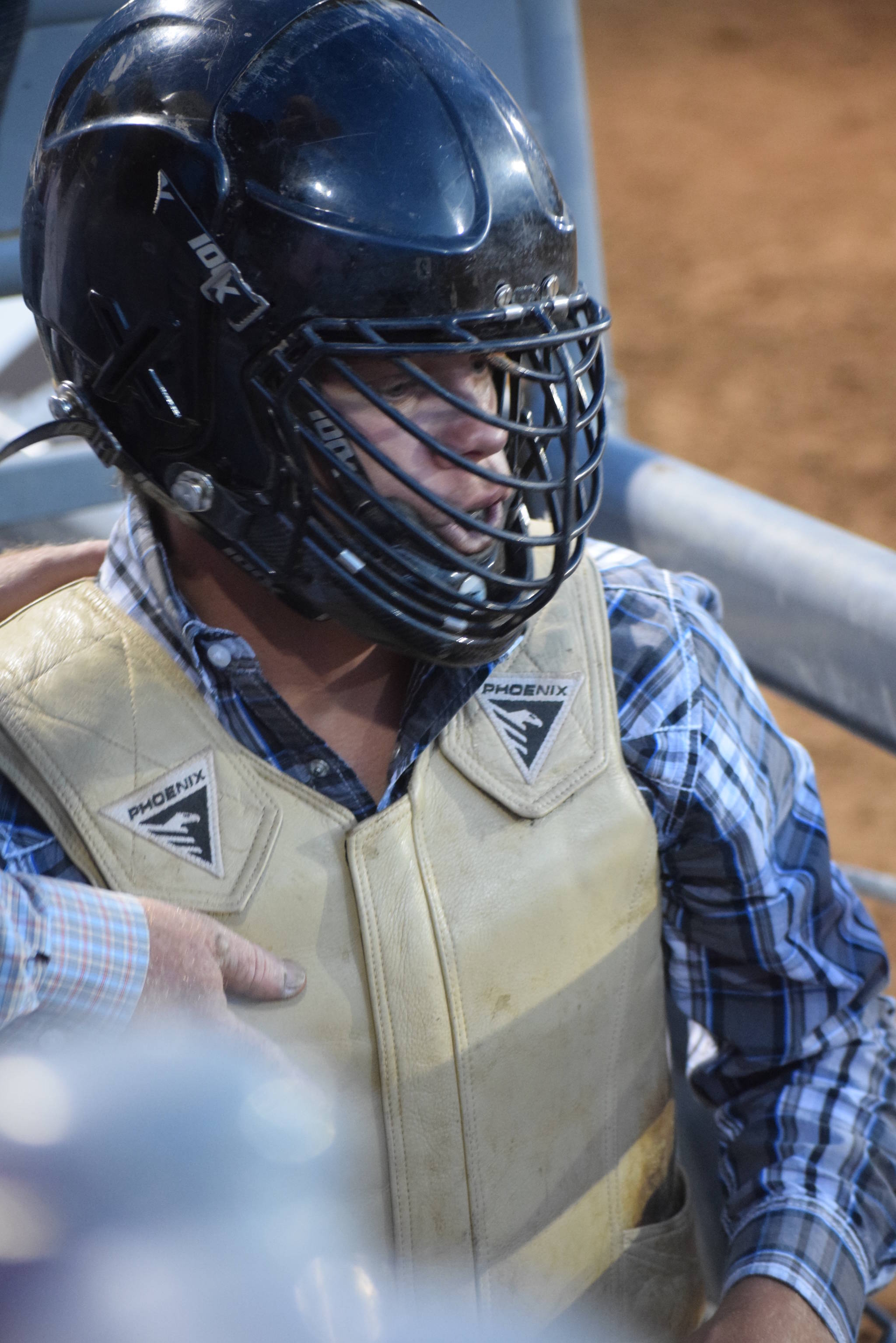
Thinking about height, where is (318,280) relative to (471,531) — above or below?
above

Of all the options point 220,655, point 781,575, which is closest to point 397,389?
point 220,655

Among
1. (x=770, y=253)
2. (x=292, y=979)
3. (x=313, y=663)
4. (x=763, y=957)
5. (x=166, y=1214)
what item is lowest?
(x=770, y=253)

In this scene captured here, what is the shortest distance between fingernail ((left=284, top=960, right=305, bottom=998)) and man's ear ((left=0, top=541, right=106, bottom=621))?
1.75ft

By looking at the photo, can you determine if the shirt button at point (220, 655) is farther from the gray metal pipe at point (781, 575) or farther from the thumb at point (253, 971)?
the gray metal pipe at point (781, 575)

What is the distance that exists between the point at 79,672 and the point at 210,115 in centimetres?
59

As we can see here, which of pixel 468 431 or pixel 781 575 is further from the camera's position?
pixel 781 575

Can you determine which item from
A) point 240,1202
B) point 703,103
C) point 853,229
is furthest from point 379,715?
point 703,103

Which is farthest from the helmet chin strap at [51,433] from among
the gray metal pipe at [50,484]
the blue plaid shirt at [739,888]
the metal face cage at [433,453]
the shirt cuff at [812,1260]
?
the shirt cuff at [812,1260]

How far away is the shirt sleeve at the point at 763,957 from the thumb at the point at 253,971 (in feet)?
1.49

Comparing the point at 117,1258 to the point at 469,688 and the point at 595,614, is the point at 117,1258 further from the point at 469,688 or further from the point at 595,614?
the point at 595,614

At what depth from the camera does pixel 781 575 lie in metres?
1.98

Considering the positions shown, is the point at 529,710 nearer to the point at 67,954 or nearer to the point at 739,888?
the point at 739,888

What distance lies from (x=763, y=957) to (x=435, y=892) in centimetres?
42

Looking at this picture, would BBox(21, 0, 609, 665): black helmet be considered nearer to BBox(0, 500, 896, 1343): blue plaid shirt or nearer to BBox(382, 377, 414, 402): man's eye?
BBox(382, 377, 414, 402): man's eye
